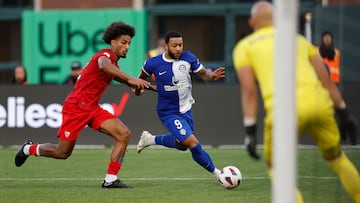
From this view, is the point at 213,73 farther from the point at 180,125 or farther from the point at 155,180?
the point at 155,180

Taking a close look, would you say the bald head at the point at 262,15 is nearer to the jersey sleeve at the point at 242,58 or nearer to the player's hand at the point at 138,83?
the jersey sleeve at the point at 242,58

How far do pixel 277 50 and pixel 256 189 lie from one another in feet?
18.9

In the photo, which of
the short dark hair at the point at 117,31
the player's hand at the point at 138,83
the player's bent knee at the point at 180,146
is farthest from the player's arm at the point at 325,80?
the player's bent knee at the point at 180,146

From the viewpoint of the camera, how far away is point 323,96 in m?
9.98

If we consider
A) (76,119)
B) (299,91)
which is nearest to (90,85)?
(76,119)

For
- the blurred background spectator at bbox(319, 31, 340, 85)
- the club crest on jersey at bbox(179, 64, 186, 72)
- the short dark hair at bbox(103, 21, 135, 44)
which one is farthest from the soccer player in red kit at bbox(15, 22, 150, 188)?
the blurred background spectator at bbox(319, 31, 340, 85)

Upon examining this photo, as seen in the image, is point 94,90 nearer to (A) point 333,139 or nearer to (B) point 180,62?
(B) point 180,62

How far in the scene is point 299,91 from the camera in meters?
9.71

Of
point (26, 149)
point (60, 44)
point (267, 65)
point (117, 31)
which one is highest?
point (267, 65)

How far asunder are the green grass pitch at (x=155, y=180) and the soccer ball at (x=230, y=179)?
100 mm

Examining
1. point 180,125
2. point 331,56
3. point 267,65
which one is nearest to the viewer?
point 267,65

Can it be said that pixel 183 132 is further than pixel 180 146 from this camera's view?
No

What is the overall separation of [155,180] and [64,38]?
52.9 ft

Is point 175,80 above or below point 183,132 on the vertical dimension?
above
